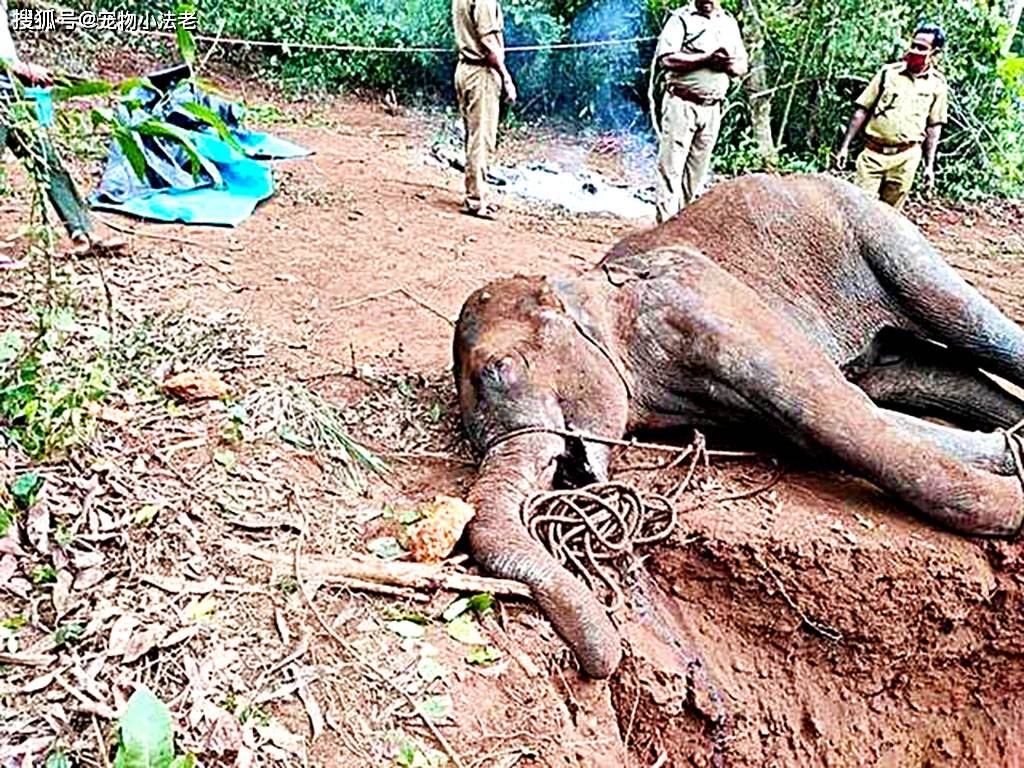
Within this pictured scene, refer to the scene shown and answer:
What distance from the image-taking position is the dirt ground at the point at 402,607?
9.32 feet

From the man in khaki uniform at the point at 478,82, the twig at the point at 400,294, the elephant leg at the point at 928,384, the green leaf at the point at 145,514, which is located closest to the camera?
the green leaf at the point at 145,514

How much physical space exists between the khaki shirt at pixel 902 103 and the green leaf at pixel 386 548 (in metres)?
6.66

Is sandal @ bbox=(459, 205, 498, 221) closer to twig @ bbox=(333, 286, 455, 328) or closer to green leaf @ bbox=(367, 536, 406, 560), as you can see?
twig @ bbox=(333, 286, 455, 328)

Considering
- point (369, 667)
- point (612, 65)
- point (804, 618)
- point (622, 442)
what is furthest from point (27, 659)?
point (612, 65)

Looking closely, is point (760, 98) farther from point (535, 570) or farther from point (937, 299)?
point (535, 570)

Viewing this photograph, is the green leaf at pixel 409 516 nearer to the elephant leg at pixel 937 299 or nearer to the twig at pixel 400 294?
the twig at pixel 400 294

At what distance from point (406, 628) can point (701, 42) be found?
647 cm

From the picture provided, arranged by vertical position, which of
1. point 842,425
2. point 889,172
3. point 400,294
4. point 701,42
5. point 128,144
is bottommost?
point 400,294

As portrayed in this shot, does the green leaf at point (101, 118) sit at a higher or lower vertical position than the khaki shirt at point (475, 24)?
higher

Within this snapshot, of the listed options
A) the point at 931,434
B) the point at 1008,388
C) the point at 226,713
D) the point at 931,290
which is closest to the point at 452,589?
the point at 226,713

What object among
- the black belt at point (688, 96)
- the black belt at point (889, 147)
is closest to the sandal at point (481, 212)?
the black belt at point (688, 96)

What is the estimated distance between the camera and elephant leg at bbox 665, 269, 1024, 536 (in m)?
4.22

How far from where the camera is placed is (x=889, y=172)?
8.92m

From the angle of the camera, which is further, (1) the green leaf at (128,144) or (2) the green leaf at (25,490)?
(2) the green leaf at (25,490)
